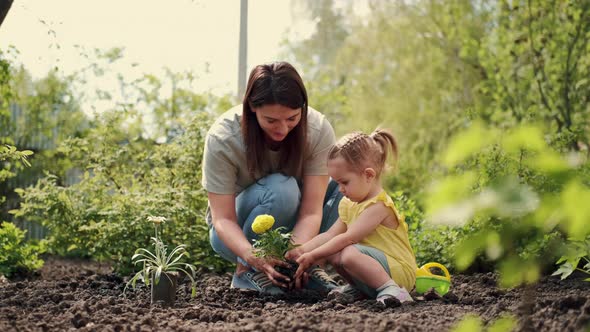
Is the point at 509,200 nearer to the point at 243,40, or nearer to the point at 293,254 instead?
the point at 293,254

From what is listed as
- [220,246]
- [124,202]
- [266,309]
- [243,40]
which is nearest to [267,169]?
[220,246]

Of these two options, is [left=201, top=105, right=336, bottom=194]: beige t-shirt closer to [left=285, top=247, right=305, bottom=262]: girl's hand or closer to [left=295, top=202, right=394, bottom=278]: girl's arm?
[left=285, top=247, right=305, bottom=262]: girl's hand

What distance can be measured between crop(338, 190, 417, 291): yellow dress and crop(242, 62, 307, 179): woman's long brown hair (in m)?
0.52

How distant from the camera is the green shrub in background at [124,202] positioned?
4379mm

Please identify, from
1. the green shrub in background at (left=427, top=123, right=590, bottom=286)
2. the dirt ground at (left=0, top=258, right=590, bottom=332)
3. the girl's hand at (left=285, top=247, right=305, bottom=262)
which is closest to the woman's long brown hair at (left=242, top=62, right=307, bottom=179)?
the girl's hand at (left=285, top=247, right=305, bottom=262)

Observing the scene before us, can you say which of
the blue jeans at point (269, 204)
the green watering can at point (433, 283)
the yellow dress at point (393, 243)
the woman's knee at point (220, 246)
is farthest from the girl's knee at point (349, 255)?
the woman's knee at point (220, 246)

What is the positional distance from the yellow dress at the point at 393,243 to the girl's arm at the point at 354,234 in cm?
4

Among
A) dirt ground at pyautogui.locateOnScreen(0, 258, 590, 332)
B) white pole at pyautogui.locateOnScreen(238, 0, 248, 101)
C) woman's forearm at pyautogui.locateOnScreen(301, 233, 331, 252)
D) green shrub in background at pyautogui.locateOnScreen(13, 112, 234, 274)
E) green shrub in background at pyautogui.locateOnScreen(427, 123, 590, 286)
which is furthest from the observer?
white pole at pyautogui.locateOnScreen(238, 0, 248, 101)

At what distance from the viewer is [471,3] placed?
11.0m

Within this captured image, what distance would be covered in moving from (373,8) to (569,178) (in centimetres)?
1188

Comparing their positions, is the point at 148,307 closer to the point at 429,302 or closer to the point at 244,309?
the point at 244,309

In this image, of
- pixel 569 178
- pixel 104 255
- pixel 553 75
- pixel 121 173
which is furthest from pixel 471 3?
pixel 569 178

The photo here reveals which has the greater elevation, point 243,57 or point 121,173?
point 243,57

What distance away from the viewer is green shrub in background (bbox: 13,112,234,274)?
4.38 m
